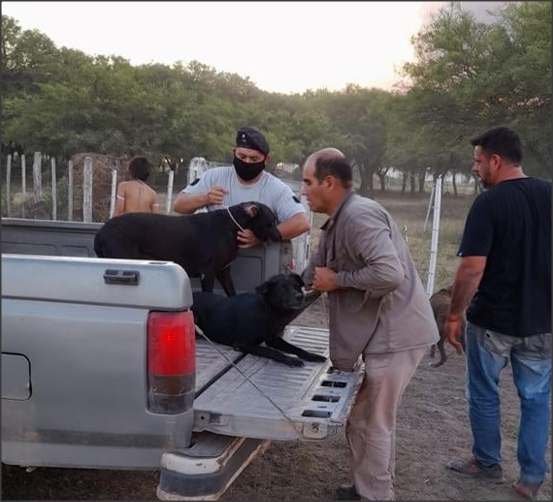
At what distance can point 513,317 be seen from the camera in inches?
153

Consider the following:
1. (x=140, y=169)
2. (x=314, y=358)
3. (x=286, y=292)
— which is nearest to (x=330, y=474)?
(x=314, y=358)

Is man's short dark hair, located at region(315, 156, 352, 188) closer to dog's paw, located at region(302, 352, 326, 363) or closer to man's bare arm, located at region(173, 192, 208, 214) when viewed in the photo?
dog's paw, located at region(302, 352, 326, 363)

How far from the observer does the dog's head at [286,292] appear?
13.3 ft

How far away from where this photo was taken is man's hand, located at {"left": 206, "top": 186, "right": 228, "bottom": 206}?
5.05 metres

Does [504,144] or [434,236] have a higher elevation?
[504,144]

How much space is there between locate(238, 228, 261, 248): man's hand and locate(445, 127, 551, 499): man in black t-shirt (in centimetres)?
150

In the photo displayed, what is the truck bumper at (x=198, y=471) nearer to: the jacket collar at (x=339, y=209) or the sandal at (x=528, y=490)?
the jacket collar at (x=339, y=209)

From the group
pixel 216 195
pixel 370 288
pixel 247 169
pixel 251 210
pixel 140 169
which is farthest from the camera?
pixel 140 169

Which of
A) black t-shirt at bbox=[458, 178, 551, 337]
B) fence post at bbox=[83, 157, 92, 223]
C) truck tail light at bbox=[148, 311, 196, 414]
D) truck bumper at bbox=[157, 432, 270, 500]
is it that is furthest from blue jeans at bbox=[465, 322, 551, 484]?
fence post at bbox=[83, 157, 92, 223]

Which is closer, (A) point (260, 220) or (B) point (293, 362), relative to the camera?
(B) point (293, 362)

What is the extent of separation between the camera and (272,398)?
3.34 meters

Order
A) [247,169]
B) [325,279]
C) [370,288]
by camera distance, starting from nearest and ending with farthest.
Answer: [370,288] < [325,279] < [247,169]

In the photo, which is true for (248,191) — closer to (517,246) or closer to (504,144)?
(504,144)

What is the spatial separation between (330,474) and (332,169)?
2.00 meters
